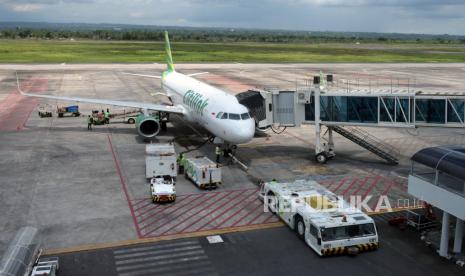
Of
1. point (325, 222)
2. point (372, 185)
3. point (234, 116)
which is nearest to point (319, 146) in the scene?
point (372, 185)

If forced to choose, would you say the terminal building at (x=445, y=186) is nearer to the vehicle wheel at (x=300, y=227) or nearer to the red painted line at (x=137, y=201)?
the vehicle wheel at (x=300, y=227)

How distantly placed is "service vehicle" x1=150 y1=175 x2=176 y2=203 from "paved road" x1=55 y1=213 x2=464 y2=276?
4843 mm

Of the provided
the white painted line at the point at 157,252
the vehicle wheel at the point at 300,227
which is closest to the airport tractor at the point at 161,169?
the white painted line at the point at 157,252

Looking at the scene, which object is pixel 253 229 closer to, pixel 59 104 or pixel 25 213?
pixel 25 213

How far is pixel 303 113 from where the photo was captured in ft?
115

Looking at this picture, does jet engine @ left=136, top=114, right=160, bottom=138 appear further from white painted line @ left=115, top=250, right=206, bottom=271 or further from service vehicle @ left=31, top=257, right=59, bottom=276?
service vehicle @ left=31, top=257, right=59, bottom=276

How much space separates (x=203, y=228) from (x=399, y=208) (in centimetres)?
1054

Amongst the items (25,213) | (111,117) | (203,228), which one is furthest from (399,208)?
(111,117)

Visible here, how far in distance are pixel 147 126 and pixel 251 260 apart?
2243cm

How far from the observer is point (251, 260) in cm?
1984

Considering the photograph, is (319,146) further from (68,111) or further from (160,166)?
(68,111)

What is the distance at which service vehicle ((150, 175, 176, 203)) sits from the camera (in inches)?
1031

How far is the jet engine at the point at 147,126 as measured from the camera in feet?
131

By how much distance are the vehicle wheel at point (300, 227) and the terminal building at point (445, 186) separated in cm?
492
